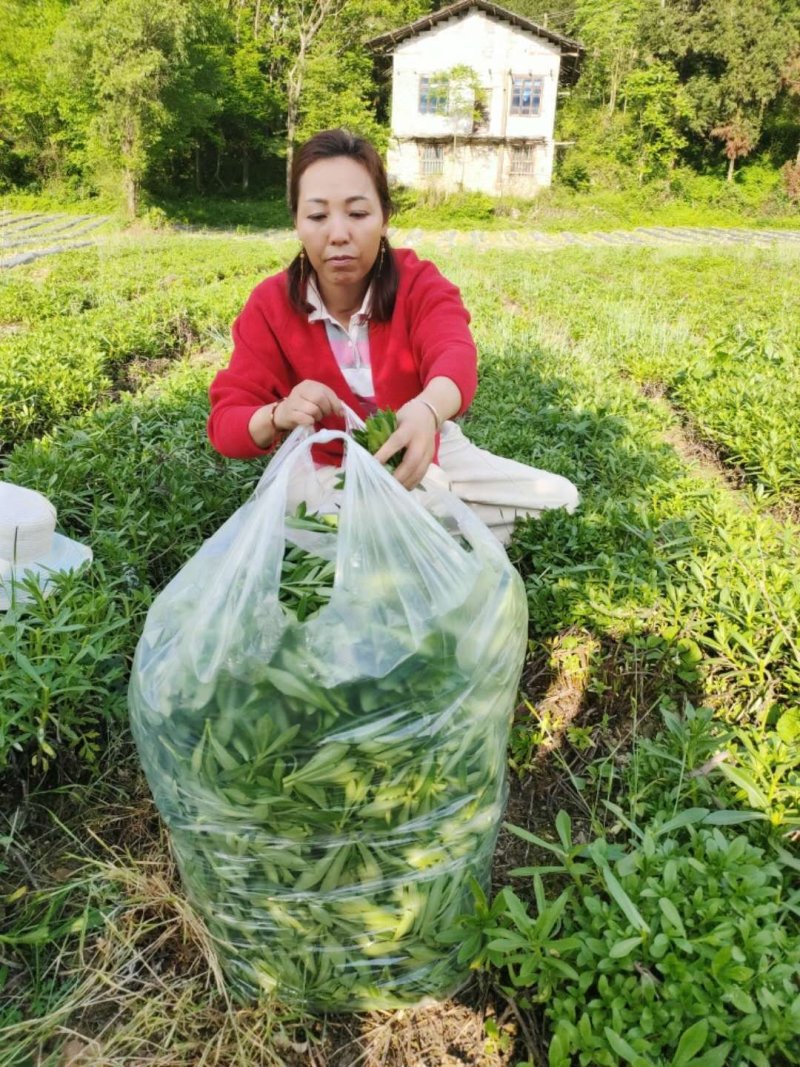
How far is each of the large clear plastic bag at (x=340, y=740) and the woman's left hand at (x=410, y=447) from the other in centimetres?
12

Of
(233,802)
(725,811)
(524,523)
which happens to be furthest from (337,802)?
(524,523)

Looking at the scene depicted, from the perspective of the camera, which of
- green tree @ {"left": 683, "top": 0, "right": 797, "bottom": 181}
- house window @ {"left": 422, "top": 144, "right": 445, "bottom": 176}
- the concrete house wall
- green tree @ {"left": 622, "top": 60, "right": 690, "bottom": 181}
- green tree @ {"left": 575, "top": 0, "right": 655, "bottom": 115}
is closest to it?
the concrete house wall

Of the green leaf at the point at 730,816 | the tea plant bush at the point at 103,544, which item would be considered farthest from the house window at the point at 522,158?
the green leaf at the point at 730,816

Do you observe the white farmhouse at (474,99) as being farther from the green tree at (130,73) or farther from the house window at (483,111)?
the green tree at (130,73)

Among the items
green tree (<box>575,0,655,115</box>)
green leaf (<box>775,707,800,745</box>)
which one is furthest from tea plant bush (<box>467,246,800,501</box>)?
green tree (<box>575,0,655,115</box>)

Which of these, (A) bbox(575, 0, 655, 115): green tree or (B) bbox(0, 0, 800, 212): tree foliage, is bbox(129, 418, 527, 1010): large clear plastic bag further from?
(A) bbox(575, 0, 655, 115): green tree

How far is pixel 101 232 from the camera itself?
20.7 m

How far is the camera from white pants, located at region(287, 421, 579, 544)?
2.72 m

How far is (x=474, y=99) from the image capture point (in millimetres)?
28062

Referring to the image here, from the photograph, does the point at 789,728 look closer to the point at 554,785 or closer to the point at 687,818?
the point at 687,818

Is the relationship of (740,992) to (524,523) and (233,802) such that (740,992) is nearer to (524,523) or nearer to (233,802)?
(233,802)

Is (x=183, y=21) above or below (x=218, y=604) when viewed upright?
above

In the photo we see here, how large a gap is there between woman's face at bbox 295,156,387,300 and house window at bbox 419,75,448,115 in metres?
30.6

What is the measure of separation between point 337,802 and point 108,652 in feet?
3.24
